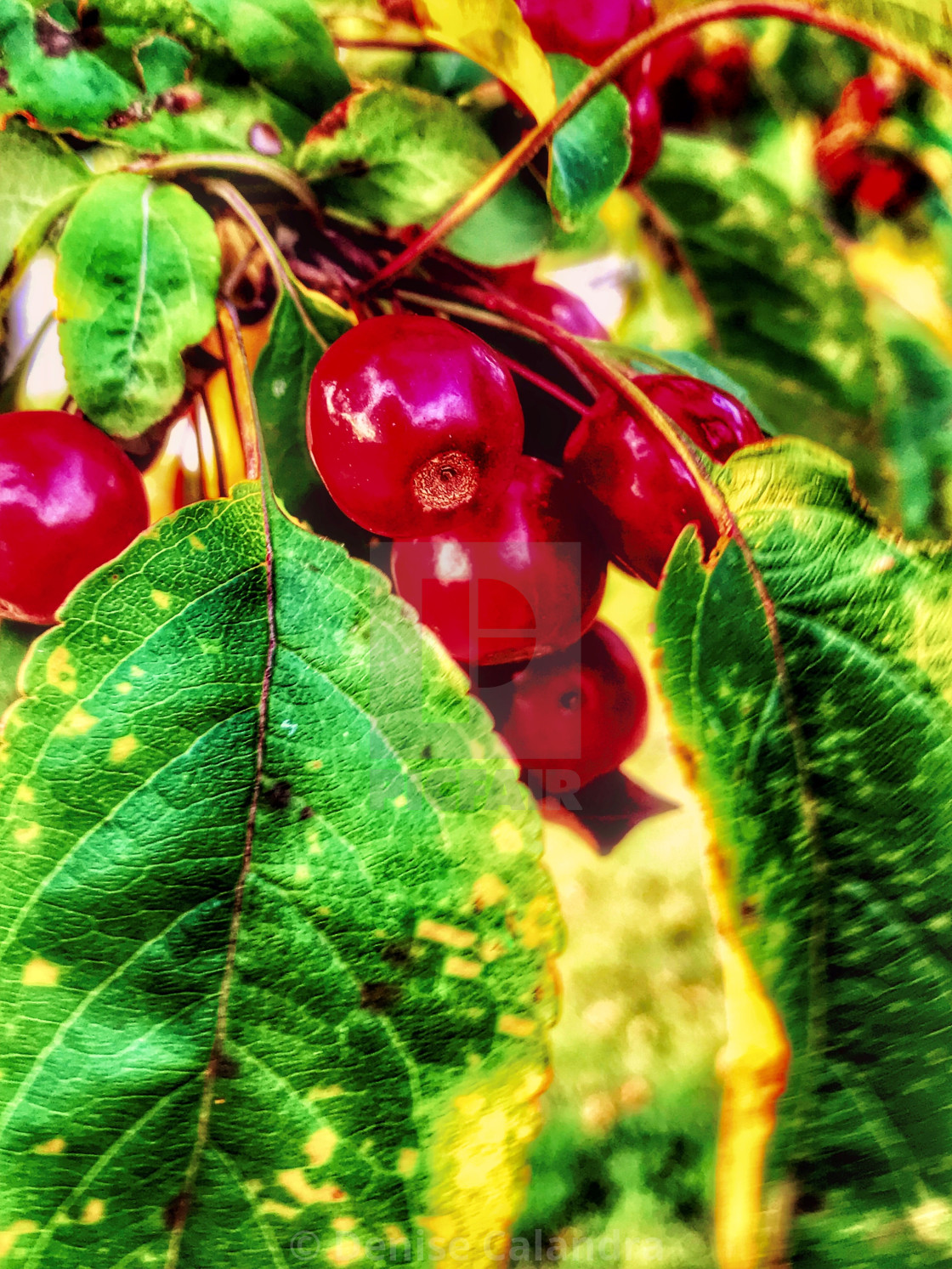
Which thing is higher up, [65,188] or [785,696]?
[65,188]

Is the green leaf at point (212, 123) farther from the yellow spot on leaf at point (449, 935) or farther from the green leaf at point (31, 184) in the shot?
the yellow spot on leaf at point (449, 935)

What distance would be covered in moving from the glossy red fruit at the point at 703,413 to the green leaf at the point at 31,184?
0.25 m

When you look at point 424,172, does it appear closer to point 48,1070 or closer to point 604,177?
point 604,177

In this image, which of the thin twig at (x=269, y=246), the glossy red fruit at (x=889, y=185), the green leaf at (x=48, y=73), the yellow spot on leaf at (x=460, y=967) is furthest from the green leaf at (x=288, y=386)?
the glossy red fruit at (x=889, y=185)

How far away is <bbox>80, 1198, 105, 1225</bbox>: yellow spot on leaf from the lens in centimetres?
33

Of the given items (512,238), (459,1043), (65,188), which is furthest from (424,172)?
(459,1043)

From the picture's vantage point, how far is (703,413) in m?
0.38

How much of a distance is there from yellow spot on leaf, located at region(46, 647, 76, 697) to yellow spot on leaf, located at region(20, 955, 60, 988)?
0.10m

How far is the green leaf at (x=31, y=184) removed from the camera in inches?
13.6

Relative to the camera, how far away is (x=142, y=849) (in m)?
0.33

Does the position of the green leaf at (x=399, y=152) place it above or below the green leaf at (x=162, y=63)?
below

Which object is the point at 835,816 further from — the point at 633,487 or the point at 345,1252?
the point at 345,1252

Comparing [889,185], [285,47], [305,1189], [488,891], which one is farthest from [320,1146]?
[889,185]

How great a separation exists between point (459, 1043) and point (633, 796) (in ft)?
0.43
